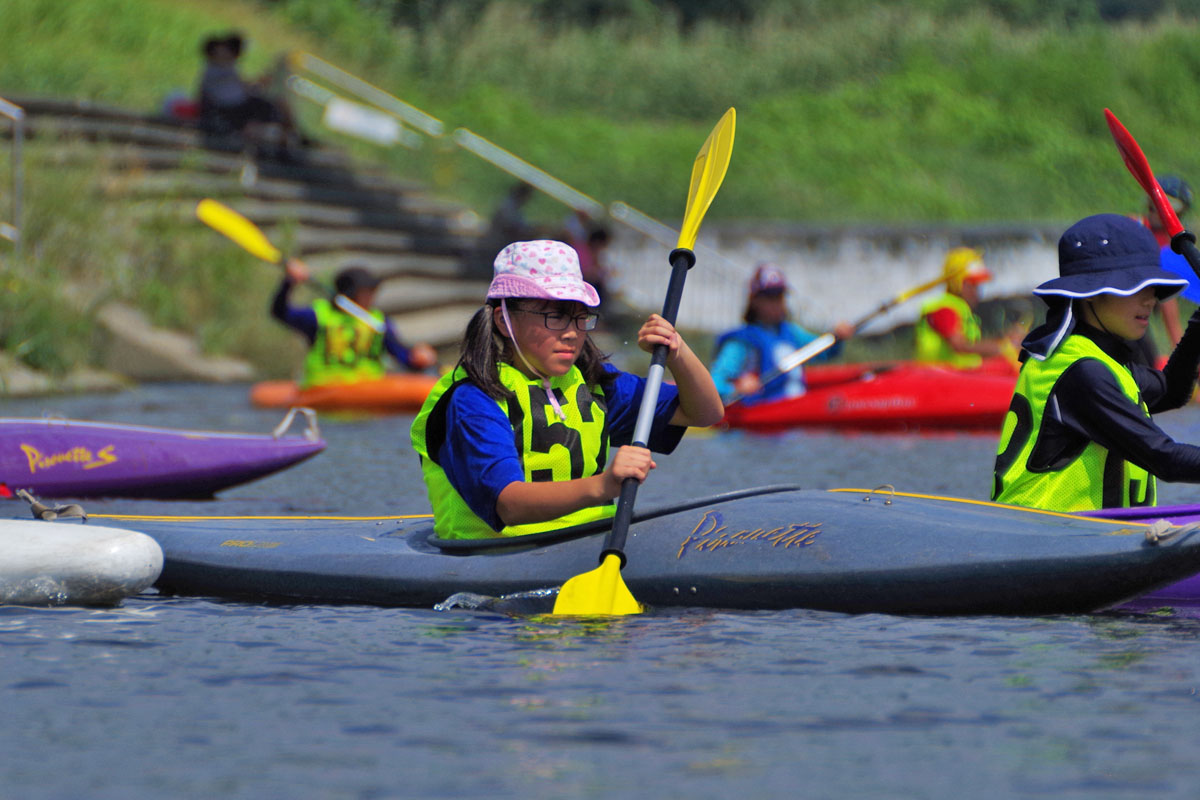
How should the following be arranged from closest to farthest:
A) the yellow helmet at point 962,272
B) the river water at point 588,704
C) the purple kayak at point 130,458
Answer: the river water at point 588,704, the purple kayak at point 130,458, the yellow helmet at point 962,272

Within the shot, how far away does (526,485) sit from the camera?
4.52 metres

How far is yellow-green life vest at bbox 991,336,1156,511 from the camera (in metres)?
4.56

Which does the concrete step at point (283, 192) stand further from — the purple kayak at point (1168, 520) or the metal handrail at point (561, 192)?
the purple kayak at point (1168, 520)

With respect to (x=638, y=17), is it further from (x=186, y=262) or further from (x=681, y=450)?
(x=681, y=450)

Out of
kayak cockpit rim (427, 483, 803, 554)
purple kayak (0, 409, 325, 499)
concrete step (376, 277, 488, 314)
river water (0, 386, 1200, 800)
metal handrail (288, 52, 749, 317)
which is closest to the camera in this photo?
river water (0, 386, 1200, 800)

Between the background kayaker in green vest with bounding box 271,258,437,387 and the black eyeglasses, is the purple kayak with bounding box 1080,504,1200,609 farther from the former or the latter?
the background kayaker in green vest with bounding box 271,258,437,387

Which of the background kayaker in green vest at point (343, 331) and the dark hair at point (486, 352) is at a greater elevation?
the background kayaker in green vest at point (343, 331)

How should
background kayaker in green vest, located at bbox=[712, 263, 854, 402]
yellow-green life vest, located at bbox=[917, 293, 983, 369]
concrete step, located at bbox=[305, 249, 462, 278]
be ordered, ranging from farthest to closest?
concrete step, located at bbox=[305, 249, 462, 278]
yellow-green life vest, located at bbox=[917, 293, 983, 369]
background kayaker in green vest, located at bbox=[712, 263, 854, 402]

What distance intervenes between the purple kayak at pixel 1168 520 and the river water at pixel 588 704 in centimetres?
25

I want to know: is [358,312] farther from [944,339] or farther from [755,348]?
[944,339]

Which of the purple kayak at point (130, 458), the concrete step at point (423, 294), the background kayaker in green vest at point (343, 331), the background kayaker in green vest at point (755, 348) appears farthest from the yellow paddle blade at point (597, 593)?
the concrete step at point (423, 294)

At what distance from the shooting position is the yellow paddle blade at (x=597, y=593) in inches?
179

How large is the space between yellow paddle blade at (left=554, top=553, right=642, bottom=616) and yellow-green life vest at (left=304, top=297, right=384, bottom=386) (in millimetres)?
7538

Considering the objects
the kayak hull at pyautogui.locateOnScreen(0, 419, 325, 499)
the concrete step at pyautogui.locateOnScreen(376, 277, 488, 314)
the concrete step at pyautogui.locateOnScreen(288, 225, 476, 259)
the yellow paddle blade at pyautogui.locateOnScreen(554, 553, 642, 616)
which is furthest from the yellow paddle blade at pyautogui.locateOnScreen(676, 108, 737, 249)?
the concrete step at pyautogui.locateOnScreen(376, 277, 488, 314)
